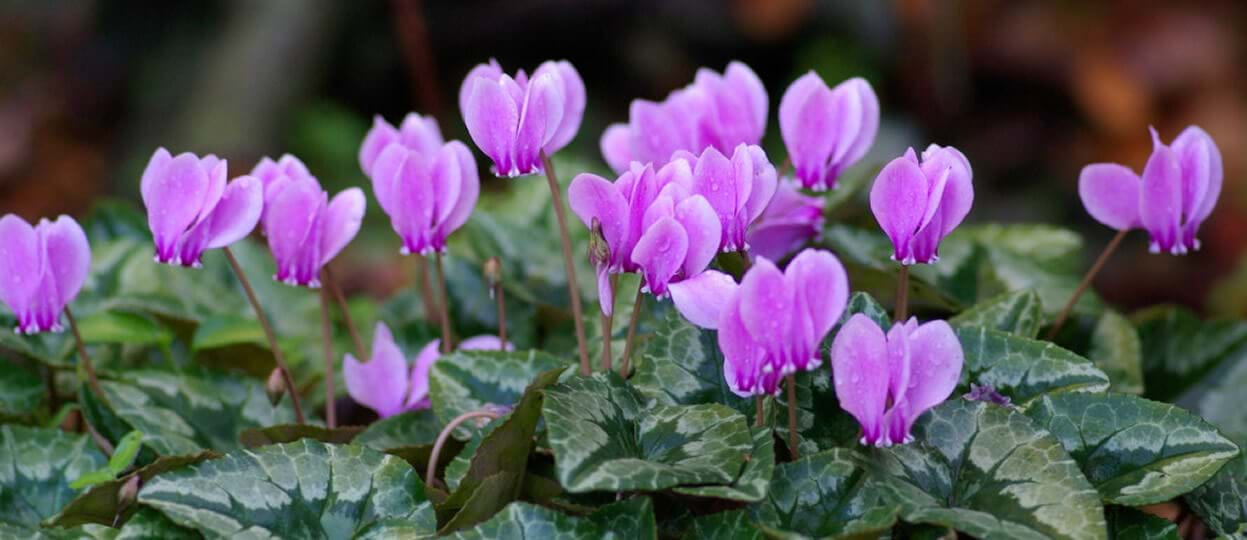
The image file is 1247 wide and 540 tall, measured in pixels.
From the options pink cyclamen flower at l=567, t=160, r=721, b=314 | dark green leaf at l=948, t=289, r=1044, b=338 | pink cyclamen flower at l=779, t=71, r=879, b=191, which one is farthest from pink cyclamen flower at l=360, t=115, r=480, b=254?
dark green leaf at l=948, t=289, r=1044, b=338

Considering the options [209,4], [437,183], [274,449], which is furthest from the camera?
[209,4]

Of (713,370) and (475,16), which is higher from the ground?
(475,16)

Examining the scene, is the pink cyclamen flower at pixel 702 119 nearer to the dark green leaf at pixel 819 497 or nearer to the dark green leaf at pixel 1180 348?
the dark green leaf at pixel 819 497

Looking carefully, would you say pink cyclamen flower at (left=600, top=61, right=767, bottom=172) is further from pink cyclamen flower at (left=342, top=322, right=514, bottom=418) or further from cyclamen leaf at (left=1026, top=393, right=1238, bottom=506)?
cyclamen leaf at (left=1026, top=393, right=1238, bottom=506)

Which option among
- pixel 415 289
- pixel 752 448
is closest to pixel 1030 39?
pixel 415 289

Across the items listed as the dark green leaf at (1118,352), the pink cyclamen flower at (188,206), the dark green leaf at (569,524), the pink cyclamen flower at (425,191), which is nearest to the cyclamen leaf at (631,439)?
the dark green leaf at (569,524)

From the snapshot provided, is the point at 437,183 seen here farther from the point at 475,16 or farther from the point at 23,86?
the point at 23,86
